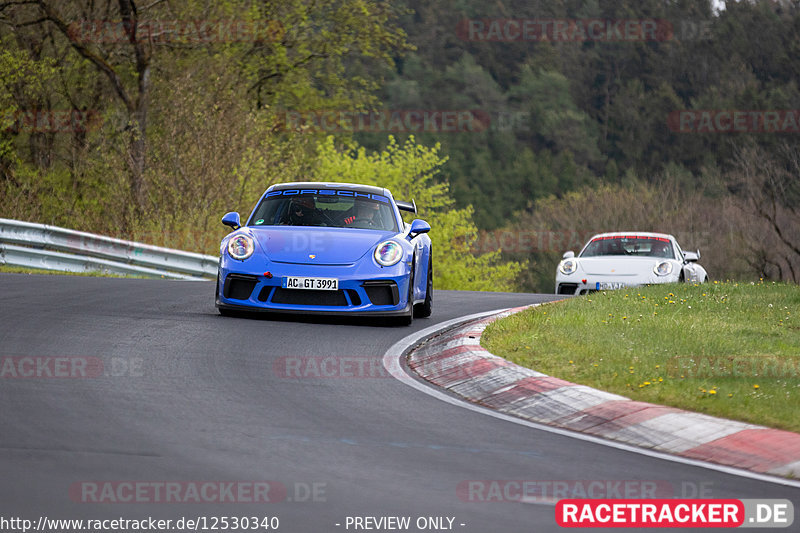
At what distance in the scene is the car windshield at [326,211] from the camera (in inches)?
501

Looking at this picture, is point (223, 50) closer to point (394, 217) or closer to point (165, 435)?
point (394, 217)

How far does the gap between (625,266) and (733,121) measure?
89.8 m

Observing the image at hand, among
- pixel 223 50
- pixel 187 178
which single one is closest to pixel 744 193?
pixel 223 50

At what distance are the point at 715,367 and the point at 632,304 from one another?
496cm

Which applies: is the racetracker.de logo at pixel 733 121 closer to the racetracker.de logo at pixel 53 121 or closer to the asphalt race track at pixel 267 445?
the racetracker.de logo at pixel 53 121

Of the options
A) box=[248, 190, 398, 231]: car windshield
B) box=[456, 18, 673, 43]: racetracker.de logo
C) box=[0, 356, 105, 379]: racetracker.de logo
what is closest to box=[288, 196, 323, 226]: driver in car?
box=[248, 190, 398, 231]: car windshield

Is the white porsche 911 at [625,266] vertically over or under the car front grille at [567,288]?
over

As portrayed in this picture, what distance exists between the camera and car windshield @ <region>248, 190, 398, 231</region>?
41.7 ft

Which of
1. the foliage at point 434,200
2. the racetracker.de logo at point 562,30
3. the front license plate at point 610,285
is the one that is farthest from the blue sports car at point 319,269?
the racetracker.de logo at point 562,30

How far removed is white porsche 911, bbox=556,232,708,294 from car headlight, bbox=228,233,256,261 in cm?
787

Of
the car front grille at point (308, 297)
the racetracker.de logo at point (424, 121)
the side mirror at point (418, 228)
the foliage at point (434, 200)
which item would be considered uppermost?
the racetracker.de logo at point (424, 121)

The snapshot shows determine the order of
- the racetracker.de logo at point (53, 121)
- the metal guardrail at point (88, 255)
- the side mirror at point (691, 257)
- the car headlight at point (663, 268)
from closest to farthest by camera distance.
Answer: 1. the car headlight at point (663, 268)
2. the side mirror at point (691, 257)
3. the metal guardrail at point (88, 255)
4. the racetracker.de logo at point (53, 121)

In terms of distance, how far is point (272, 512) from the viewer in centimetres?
489

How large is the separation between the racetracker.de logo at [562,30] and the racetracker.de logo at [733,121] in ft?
31.1
